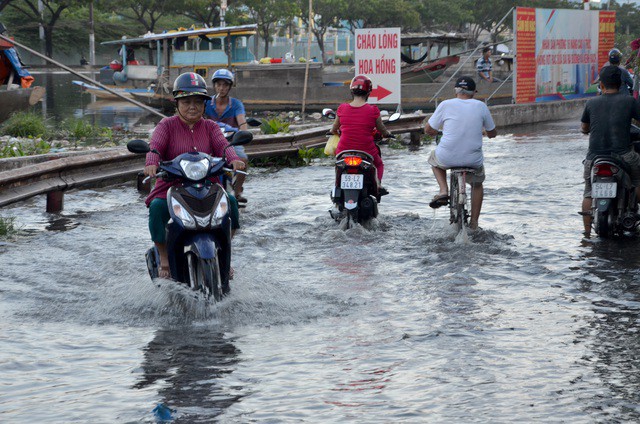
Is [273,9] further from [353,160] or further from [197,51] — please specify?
[353,160]

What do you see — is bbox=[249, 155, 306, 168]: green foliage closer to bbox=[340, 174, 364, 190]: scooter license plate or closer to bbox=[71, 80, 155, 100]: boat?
bbox=[340, 174, 364, 190]: scooter license plate

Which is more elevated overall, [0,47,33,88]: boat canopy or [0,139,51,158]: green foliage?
[0,47,33,88]: boat canopy

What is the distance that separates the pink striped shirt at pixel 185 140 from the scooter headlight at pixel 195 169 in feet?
1.39

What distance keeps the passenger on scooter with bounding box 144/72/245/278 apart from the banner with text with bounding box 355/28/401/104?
1320 centimetres

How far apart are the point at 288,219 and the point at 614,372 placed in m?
6.22

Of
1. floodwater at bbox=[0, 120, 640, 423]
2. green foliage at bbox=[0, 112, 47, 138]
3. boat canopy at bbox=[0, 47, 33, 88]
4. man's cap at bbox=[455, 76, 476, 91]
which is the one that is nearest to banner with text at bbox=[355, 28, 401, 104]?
green foliage at bbox=[0, 112, 47, 138]

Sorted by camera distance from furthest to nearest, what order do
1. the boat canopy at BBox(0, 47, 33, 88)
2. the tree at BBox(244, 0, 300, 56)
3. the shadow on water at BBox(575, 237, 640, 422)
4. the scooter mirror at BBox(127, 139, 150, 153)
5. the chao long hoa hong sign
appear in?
1. the tree at BBox(244, 0, 300, 56)
2. the chao long hoa hong sign
3. the boat canopy at BBox(0, 47, 33, 88)
4. the scooter mirror at BBox(127, 139, 150, 153)
5. the shadow on water at BBox(575, 237, 640, 422)

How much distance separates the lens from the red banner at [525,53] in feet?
83.5

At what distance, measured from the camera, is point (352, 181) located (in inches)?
400

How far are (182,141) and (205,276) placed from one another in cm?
108

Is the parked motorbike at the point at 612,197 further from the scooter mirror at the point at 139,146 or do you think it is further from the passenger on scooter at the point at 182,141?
the scooter mirror at the point at 139,146

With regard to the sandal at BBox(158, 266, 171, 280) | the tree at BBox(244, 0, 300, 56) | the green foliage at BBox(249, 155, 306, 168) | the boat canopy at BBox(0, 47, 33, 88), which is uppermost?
the tree at BBox(244, 0, 300, 56)

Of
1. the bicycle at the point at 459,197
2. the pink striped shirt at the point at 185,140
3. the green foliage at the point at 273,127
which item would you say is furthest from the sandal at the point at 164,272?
the green foliage at the point at 273,127

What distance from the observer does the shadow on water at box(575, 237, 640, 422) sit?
4.94m
